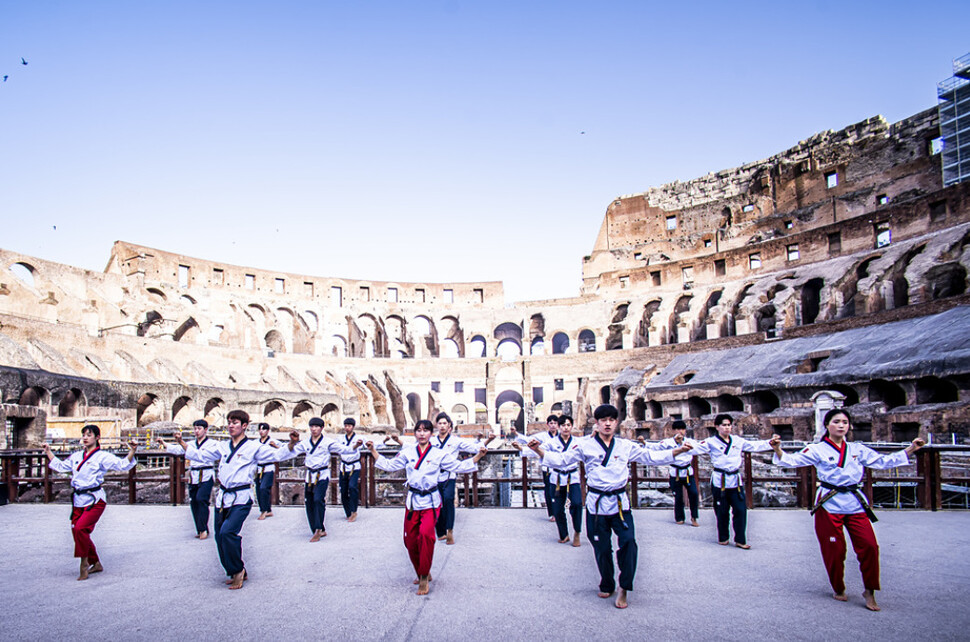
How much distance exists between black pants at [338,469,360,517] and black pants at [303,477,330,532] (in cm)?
96

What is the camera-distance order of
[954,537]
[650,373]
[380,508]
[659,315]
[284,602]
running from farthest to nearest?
[659,315] < [650,373] < [380,508] < [954,537] < [284,602]

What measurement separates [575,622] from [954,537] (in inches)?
227

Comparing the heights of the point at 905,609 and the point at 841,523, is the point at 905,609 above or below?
below

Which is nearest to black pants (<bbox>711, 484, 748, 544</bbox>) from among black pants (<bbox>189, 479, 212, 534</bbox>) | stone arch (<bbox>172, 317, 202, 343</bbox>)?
black pants (<bbox>189, 479, 212, 534</bbox>)

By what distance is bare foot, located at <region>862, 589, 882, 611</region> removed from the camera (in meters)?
4.89

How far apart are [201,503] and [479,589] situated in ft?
15.2

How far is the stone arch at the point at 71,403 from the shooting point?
24.6 meters

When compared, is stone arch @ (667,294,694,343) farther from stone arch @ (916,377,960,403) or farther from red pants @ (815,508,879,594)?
red pants @ (815,508,879,594)

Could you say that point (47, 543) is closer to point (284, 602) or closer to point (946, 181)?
point (284, 602)

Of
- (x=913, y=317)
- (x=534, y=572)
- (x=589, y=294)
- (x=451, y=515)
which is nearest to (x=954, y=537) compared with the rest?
(x=534, y=572)

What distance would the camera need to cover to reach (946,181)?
1430 inches

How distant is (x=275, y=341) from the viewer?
154 ft

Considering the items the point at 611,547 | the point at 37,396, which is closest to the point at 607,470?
the point at 611,547

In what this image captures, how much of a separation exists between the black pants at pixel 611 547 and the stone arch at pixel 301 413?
32.7 metres
